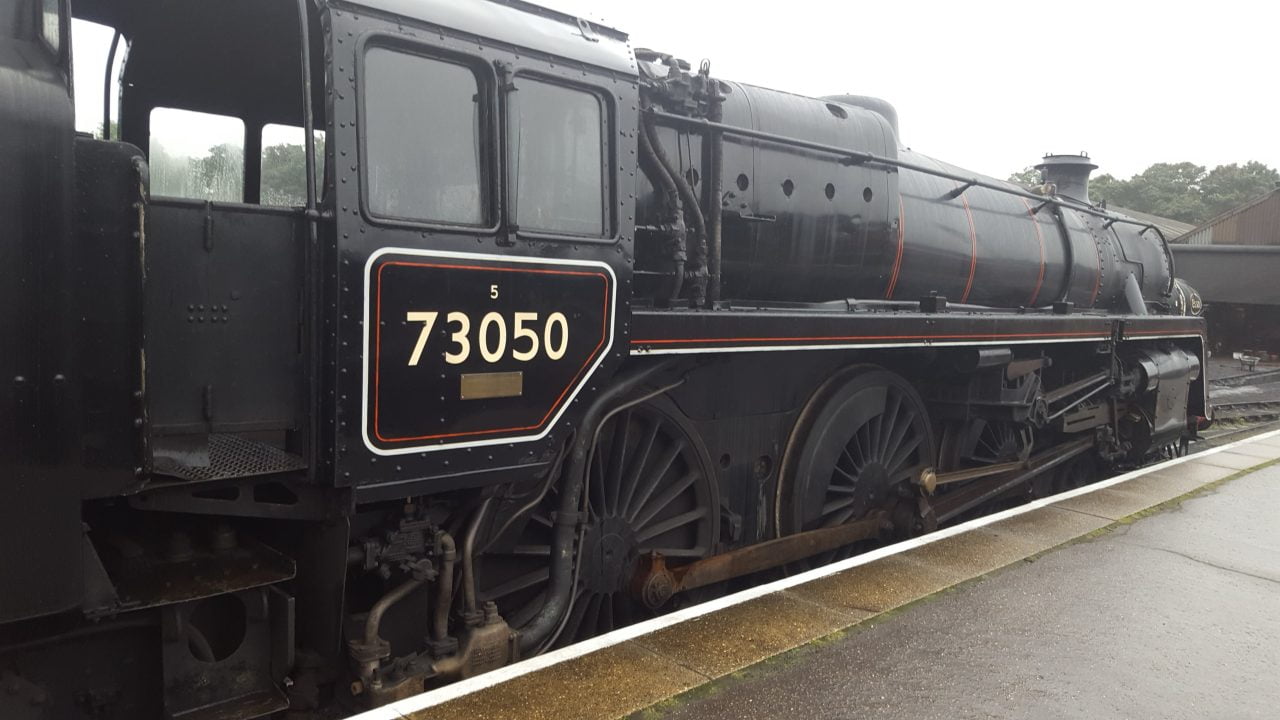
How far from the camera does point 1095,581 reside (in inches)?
183

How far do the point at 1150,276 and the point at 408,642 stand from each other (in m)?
10.1

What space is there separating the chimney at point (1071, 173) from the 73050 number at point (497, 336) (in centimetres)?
836

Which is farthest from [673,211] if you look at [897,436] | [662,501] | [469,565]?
[897,436]

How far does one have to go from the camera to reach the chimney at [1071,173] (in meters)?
9.95

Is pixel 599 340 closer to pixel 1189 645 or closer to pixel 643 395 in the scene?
pixel 643 395

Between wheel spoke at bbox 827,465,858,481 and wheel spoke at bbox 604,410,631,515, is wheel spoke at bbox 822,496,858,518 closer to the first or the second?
wheel spoke at bbox 827,465,858,481

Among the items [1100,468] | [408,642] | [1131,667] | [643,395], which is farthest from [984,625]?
[1100,468]

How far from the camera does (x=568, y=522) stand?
3.89 meters

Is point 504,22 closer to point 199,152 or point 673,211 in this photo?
point 673,211

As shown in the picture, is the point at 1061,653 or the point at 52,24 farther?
the point at 1061,653

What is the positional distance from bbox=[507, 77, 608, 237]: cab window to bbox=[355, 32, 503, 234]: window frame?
8 cm

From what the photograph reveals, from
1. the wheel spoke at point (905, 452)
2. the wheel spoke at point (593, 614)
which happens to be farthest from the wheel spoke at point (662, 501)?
the wheel spoke at point (905, 452)

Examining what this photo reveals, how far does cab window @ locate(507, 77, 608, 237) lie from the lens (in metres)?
3.40

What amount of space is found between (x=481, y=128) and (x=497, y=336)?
789 millimetres
